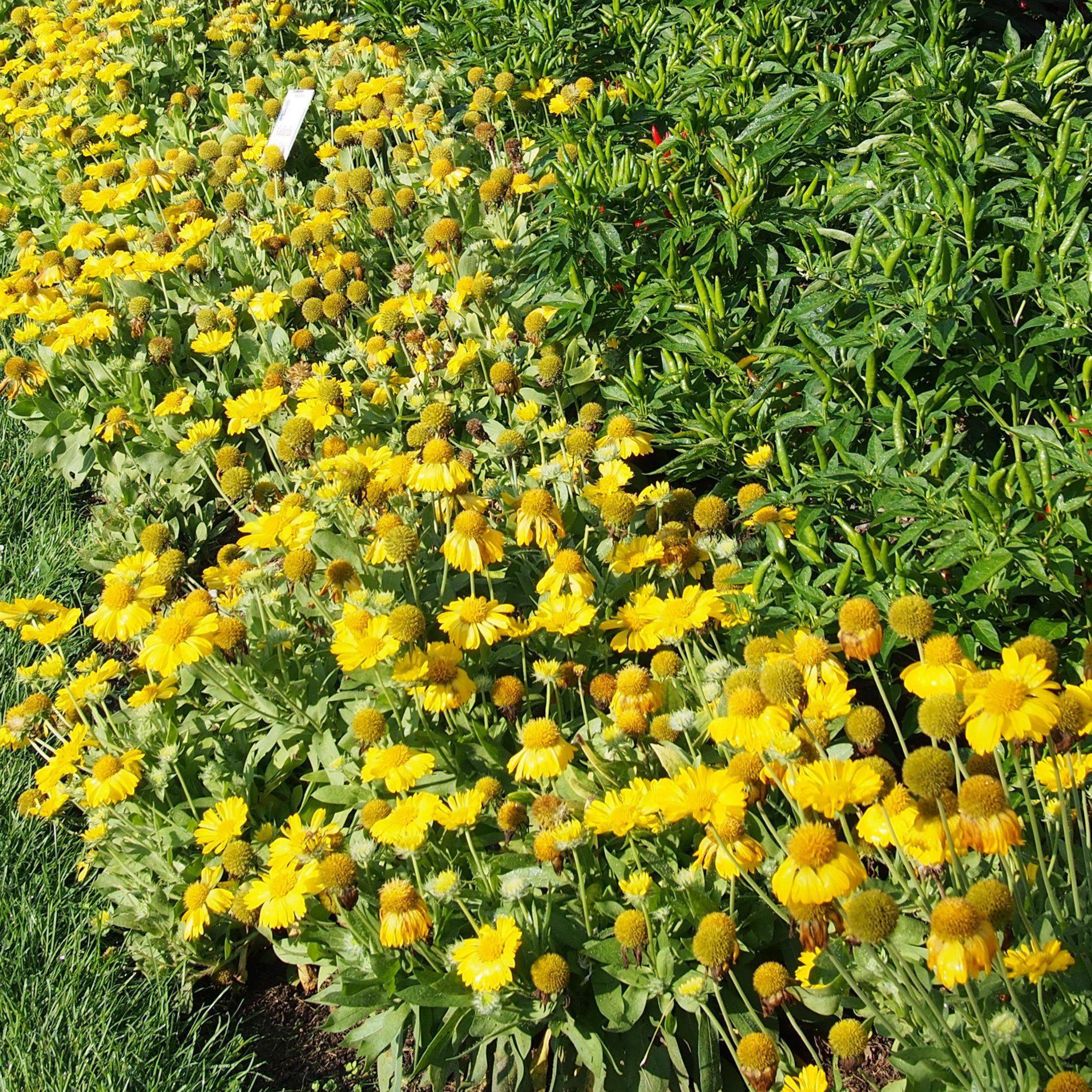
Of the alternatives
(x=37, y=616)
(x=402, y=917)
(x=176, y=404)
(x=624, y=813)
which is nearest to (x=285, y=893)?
(x=402, y=917)

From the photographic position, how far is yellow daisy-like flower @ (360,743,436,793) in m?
2.36

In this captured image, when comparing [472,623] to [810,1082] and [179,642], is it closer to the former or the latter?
[179,642]

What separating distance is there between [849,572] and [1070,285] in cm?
77

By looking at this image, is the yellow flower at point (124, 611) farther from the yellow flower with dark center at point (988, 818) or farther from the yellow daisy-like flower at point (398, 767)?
the yellow flower with dark center at point (988, 818)

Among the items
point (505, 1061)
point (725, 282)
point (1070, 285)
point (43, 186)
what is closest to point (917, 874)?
point (505, 1061)

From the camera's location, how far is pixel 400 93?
5.21 meters

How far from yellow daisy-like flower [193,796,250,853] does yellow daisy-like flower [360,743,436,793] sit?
0.37 meters

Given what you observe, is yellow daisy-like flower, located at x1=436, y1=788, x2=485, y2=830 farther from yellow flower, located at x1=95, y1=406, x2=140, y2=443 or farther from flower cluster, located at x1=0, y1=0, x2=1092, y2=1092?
yellow flower, located at x1=95, y1=406, x2=140, y2=443

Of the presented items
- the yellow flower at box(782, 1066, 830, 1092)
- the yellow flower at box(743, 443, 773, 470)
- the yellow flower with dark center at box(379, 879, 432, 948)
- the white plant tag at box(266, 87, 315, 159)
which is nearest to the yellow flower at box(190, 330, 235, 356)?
the white plant tag at box(266, 87, 315, 159)

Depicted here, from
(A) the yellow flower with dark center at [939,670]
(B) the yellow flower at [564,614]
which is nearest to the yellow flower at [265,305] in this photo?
(B) the yellow flower at [564,614]

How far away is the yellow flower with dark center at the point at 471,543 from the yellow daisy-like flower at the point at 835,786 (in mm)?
1125

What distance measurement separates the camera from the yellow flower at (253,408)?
11.6 ft

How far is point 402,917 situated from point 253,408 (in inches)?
73.8

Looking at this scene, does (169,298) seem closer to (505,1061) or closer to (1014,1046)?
(505,1061)
